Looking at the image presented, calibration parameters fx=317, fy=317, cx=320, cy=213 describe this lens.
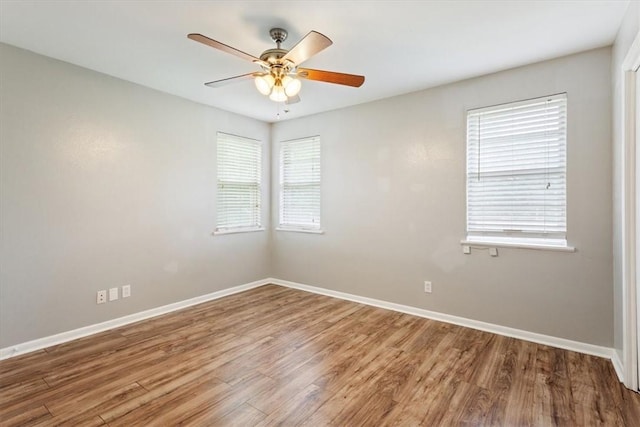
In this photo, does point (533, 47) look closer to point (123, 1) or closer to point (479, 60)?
point (479, 60)

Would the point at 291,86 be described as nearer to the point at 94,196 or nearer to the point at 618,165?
the point at 94,196

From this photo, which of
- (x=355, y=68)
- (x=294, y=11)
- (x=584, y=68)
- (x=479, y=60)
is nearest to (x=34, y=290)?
(x=294, y=11)

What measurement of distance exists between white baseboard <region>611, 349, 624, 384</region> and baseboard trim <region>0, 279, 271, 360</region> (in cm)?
408

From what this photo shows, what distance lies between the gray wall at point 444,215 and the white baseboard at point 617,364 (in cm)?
11

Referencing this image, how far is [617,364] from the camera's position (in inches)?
96.0

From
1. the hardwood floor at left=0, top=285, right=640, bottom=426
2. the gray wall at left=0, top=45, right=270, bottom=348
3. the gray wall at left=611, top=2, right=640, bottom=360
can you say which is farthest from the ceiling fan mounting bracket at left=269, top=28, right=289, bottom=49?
the hardwood floor at left=0, top=285, right=640, bottom=426

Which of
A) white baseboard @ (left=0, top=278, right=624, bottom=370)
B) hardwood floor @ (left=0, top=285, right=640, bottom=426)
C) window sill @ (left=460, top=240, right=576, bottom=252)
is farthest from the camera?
window sill @ (left=460, top=240, right=576, bottom=252)

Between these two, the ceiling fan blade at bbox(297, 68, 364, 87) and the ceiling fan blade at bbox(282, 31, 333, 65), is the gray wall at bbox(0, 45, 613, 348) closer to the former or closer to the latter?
the ceiling fan blade at bbox(297, 68, 364, 87)

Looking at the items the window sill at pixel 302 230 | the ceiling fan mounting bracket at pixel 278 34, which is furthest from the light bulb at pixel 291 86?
the window sill at pixel 302 230

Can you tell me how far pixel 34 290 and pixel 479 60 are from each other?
4.49 metres

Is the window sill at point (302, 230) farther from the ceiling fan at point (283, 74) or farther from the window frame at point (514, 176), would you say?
the ceiling fan at point (283, 74)

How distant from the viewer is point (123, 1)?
6.81ft

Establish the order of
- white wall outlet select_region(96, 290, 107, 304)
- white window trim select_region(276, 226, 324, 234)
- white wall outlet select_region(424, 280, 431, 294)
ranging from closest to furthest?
white wall outlet select_region(96, 290, 107, 304)
white wall outlet select_region(424, 280, 431, 294)
white window trim select_region(276, 226, 324, 234)

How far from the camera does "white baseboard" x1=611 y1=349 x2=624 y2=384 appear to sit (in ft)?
7.52
